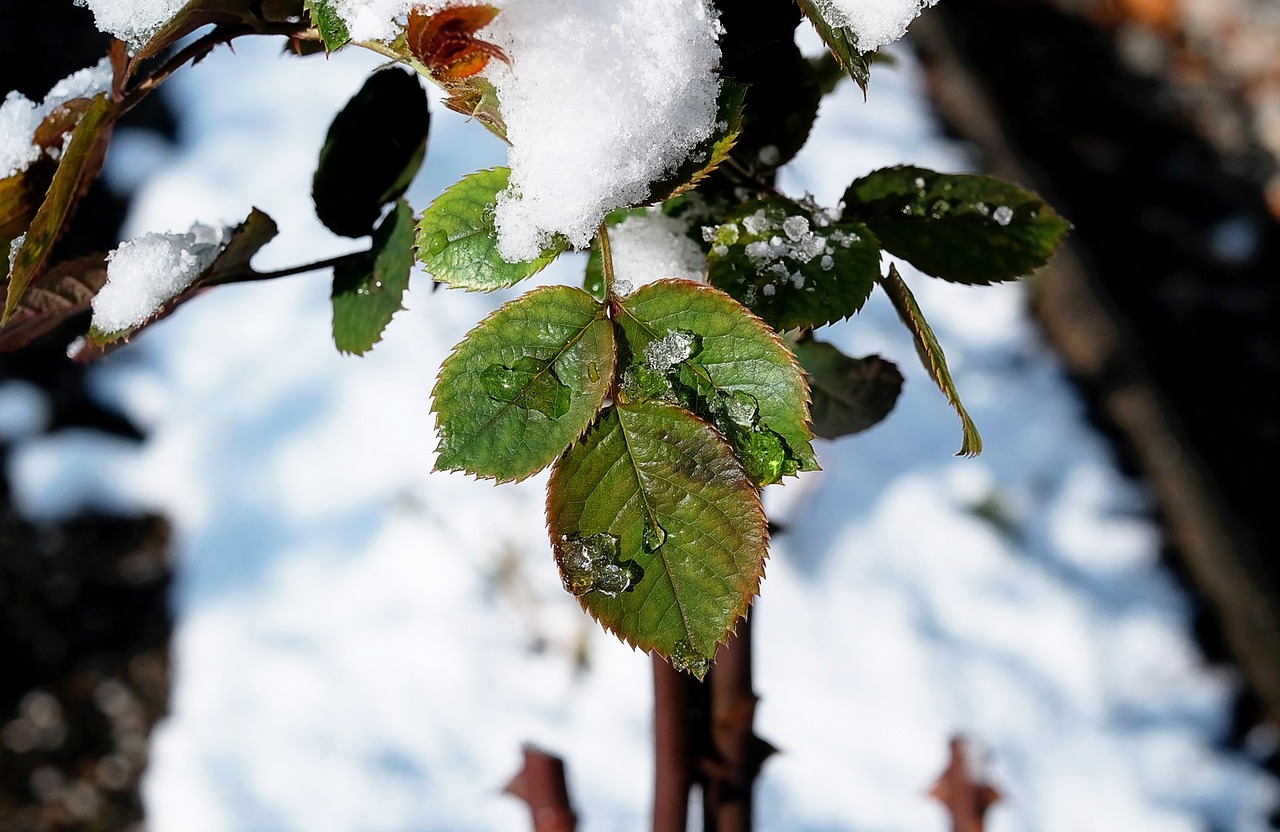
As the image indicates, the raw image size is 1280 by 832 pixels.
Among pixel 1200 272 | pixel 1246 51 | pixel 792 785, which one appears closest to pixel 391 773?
pixel 792 785

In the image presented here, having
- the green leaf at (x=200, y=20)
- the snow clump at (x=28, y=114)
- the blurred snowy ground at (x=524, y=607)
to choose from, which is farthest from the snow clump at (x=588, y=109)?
the blurred snowy ground at (x=524, y=607)

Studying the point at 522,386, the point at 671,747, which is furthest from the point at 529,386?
the point at 671,747

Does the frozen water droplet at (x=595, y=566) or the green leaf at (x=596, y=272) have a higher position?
the green leaf at (x=596, y=272)

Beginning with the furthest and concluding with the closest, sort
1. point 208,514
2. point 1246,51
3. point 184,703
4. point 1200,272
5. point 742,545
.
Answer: point 1246,51 < point 1200,272 < point 208,514 < point 184,703 < point 742,545

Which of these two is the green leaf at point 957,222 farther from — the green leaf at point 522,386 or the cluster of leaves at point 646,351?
the green leaf at point 522,386

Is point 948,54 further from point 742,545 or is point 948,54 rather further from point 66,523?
point 742,545
